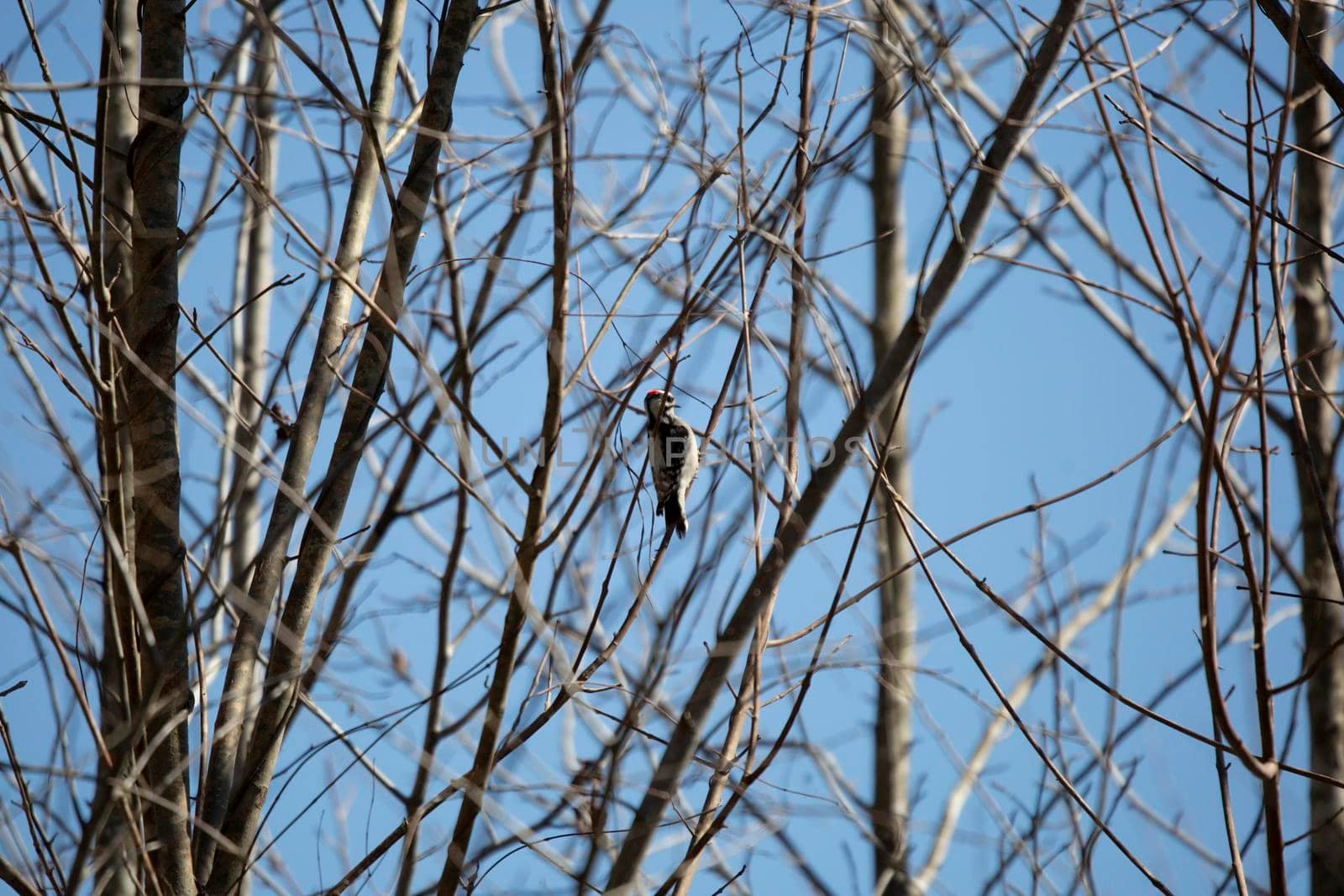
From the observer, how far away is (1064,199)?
1.85 metres

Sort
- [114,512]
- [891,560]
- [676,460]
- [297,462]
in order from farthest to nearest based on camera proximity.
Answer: [891,560] < [676,460] < [297,462] < [114,512]

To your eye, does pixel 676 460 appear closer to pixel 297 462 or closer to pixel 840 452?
pixel 297 462

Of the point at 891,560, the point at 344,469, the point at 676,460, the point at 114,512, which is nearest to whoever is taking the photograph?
the point at 114,512

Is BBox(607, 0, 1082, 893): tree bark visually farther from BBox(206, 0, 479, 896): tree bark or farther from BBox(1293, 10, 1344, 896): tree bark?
BBox(1293, 10, 1344, 896): tree bark

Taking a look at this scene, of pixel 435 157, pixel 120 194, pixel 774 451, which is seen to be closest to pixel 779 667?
pixel 774 451

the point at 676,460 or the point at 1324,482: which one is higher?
the point at 676,460

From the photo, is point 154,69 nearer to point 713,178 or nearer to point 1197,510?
point 713,178

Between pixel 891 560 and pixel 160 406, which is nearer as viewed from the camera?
pixel 160 406

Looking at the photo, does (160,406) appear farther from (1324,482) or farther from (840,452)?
(1324,482)

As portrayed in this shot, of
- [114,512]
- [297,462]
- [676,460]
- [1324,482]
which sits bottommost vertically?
[114,512]

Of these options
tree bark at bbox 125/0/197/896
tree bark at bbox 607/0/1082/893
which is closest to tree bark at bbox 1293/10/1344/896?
tree bark at bbox 607/0/1082/893

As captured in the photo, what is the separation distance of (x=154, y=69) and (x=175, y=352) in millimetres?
483

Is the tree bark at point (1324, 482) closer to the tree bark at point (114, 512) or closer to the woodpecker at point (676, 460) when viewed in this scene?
the woodpecker at point (676, 460)

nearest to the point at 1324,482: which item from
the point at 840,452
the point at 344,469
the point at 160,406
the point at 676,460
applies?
the point at 840,452
